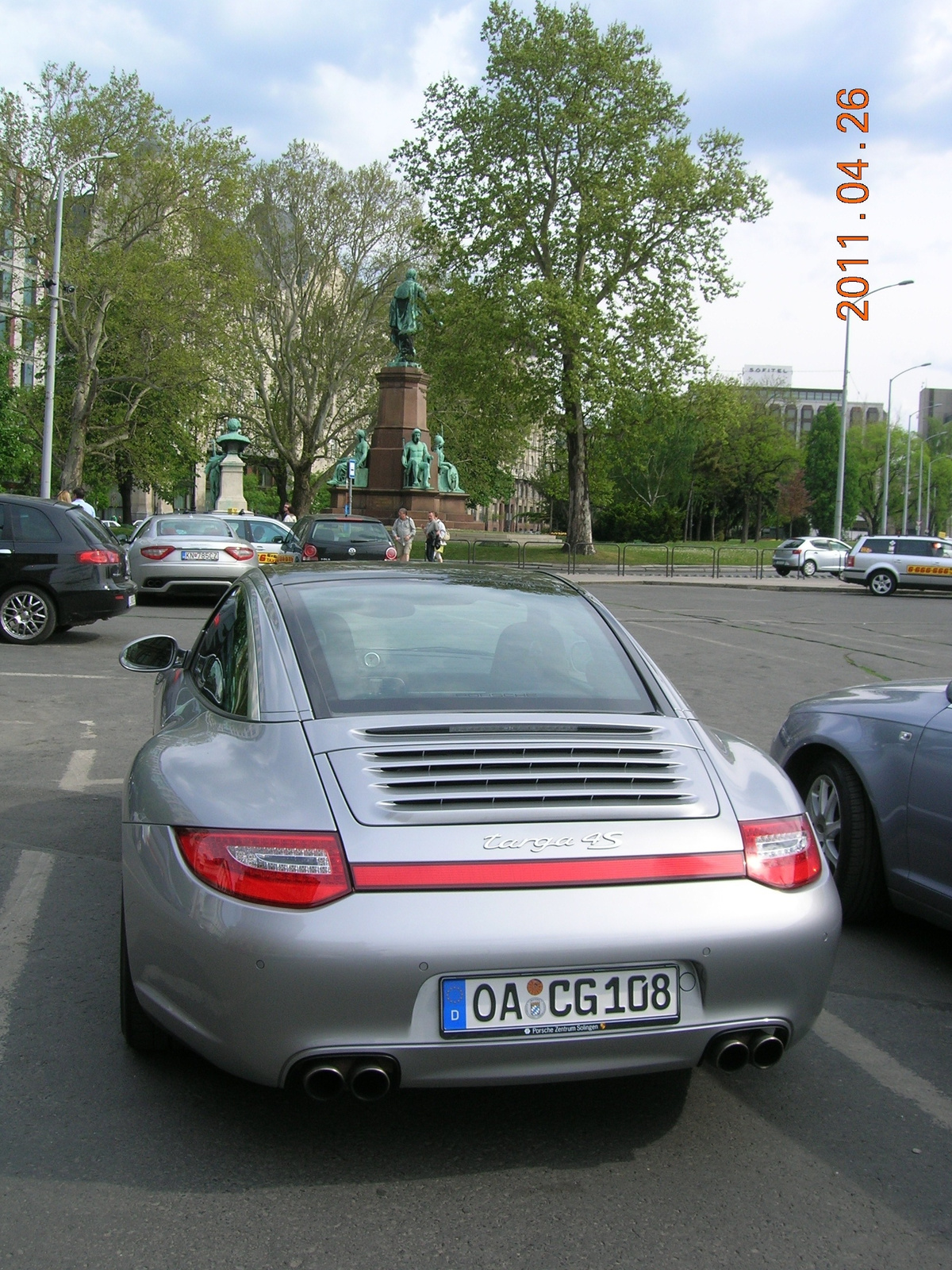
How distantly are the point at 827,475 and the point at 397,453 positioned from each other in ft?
281

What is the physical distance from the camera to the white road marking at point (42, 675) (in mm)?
11453

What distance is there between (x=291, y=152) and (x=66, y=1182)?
53093 mm

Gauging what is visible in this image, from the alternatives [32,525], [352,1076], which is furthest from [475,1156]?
[32,525]

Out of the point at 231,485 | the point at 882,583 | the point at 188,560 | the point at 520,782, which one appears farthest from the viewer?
the point at 231,485

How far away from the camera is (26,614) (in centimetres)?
1374

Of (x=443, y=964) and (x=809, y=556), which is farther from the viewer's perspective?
(x=809, y=556)

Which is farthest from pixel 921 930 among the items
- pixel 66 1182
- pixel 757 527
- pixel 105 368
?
pixel 757 527

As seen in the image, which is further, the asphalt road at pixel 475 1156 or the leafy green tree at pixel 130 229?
the leafy green tree at pixel 130 229

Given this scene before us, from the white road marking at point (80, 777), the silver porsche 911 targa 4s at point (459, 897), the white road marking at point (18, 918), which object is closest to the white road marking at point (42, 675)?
the white road marking at point (80, 777)

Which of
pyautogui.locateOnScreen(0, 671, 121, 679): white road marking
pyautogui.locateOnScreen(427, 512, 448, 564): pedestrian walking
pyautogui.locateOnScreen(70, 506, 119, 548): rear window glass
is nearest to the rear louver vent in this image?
pyautogui.locateOnScreen(0, 671, 121, 679): white road marking

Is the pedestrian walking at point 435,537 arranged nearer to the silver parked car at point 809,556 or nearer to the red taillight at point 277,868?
the silver parked car at point 809,556

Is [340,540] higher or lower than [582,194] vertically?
lower

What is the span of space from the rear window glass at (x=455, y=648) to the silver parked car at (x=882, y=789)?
140 cm

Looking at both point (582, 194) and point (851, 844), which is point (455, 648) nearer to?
point (851, 844)
